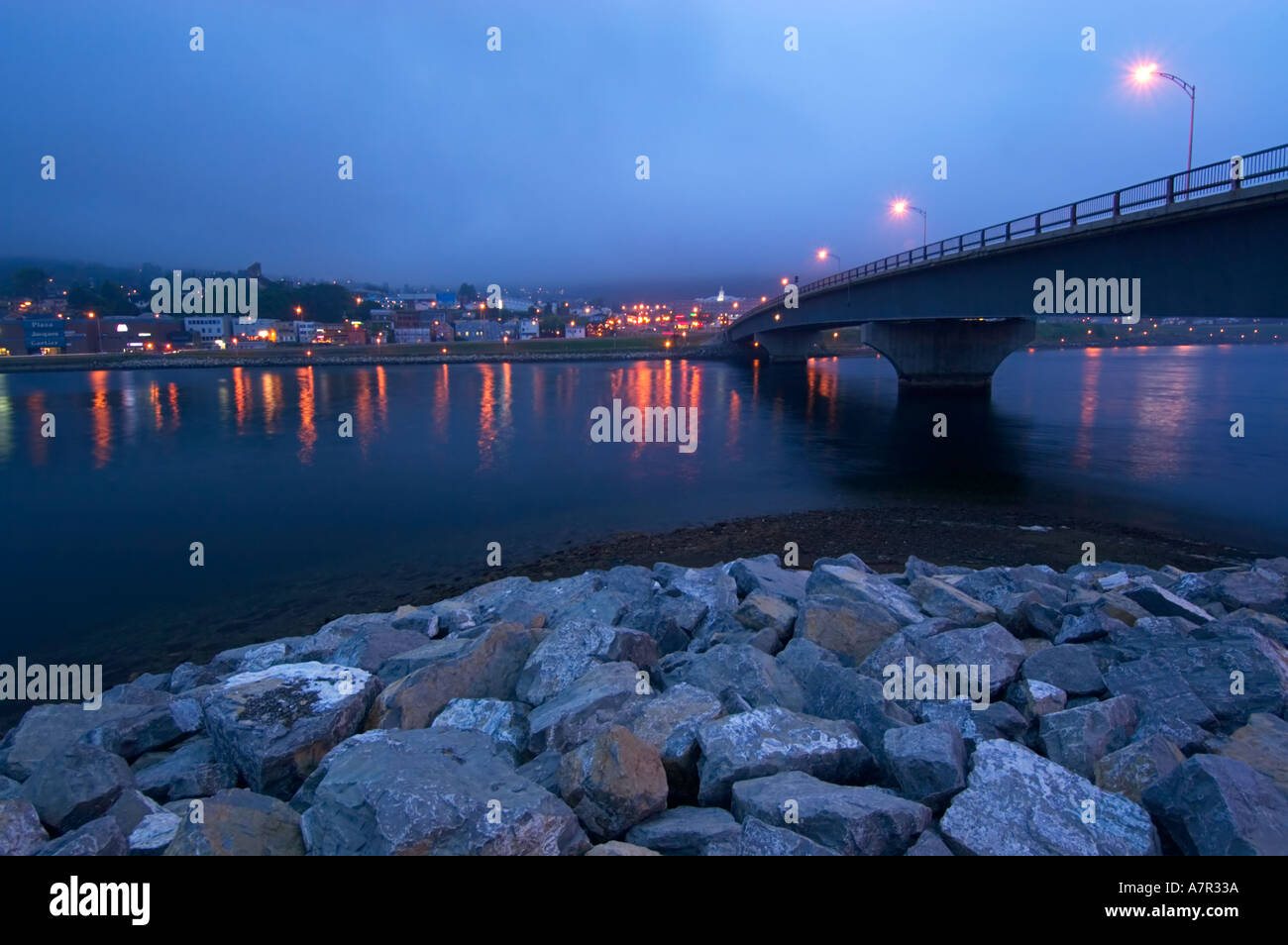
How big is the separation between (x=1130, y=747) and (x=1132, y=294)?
24.4 metres

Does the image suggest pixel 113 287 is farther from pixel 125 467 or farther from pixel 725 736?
pixel 725 736

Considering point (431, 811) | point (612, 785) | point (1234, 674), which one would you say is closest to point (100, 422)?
point (431, 811)

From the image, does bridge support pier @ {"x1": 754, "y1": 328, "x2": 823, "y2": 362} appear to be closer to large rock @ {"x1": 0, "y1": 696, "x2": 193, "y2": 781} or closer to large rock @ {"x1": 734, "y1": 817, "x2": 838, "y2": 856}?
large rock @ {"x1": 0, "y1": 696, "x2": 193, "y2": 781}

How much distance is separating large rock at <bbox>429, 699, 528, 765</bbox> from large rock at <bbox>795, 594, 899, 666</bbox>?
333 cm

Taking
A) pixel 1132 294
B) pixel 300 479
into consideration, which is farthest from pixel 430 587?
pixel 1132 294

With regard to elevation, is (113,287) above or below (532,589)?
above

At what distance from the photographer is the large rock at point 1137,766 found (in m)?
5.52

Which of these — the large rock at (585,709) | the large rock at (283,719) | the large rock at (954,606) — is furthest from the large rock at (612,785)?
the large rock at (954,606)

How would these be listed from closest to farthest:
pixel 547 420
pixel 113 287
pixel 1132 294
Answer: pixel 1132 294 → pixel 547 420 → pixel 113 287

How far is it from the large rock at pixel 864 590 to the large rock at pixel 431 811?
5.47 meters

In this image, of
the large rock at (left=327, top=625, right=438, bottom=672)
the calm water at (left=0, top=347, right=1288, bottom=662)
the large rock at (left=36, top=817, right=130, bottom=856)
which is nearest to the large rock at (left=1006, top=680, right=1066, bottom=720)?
the large rock at (left=327, top=625, right=438, bottom=672)

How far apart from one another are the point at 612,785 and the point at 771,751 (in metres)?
1.32

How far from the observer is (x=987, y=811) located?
517 centimetres
